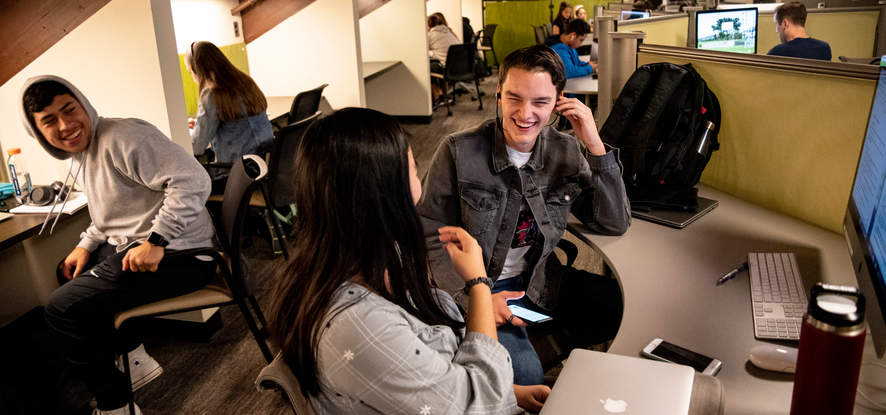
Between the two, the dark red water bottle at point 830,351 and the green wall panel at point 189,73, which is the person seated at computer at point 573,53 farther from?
the dark red water bottle at point 830,351

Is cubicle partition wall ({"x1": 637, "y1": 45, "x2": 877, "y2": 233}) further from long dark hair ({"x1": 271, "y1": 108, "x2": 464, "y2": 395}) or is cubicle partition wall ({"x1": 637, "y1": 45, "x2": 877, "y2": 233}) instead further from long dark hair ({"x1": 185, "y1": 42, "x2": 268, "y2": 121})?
long dark hair ({"x1": 185, "y1": 42, "x2": 268, "y2": 121})

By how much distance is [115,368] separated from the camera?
1924 mm

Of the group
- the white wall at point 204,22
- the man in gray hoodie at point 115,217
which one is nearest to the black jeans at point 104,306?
the man in gray hoodie at point 115,217

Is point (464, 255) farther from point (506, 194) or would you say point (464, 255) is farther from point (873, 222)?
→ point (873, 222)

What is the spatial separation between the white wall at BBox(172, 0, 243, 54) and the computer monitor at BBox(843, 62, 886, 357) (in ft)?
11.8

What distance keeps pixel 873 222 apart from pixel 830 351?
0.43 metres

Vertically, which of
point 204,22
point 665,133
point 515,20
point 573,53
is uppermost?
point 515,20

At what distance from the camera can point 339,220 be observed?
3.06ft

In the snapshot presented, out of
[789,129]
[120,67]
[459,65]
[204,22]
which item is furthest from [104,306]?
[459,65]

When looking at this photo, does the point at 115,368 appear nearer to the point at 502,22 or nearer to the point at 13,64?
the point at 13,64

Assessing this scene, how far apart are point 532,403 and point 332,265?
1.78ft

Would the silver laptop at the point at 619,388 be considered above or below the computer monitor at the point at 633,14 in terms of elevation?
below

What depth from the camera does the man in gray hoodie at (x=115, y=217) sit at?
1.84m

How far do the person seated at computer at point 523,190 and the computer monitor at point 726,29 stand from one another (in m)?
2.78
